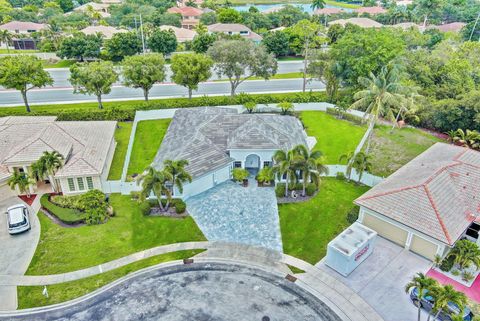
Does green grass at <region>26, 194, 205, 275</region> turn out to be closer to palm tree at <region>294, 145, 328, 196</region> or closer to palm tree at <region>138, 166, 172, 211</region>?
palm tree at <region>138, 166, 172, 211</region>

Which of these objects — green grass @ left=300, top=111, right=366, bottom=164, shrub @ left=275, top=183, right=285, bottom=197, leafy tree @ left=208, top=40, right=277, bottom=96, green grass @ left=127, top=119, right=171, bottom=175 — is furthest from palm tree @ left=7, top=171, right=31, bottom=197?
green grass @ left=300, top=111, right=366, bottom=164

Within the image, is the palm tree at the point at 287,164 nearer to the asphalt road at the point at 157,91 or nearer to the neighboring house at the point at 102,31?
the asphalt road at the point at 157,91

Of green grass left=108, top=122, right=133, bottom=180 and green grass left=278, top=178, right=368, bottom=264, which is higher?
green grass left=108, top=122, right=133, bottom=180

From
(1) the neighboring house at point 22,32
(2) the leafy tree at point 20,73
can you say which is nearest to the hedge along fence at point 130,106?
(2) the leafy tree at point 20,73

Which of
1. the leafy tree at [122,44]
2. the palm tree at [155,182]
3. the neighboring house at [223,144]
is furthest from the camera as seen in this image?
the leafy tree at [122,44]

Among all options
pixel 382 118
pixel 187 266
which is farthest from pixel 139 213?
pixel 382 118

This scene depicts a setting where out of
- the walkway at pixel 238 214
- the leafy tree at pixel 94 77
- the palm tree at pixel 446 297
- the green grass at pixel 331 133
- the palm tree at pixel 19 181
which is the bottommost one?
the walkway at pixel 238 214
